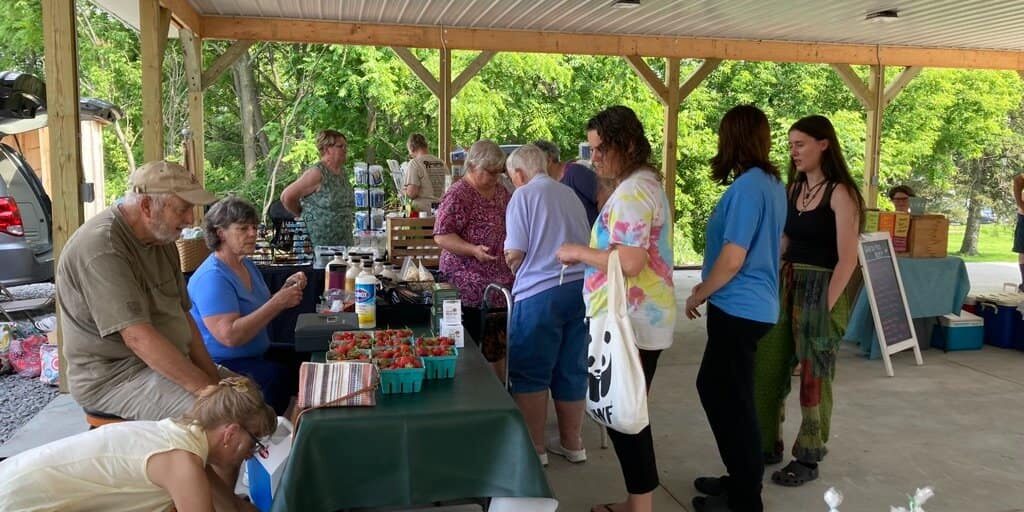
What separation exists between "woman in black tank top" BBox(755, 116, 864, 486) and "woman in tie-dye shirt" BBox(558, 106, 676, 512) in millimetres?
872

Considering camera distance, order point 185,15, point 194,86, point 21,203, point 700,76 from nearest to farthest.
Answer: point 185,15 → point 21,203 → point 194,86 → point 700,76

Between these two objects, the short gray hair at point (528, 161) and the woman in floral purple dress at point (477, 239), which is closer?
the short gray hair at point (528, 161)

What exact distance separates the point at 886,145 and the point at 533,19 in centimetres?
1237

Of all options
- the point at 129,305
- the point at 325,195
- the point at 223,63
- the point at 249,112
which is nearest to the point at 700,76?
the point at 223,63

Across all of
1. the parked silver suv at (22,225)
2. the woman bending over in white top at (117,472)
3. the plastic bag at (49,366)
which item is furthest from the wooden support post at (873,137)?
the woman bending over in white top at (117,472)

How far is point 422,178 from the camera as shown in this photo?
593 cm

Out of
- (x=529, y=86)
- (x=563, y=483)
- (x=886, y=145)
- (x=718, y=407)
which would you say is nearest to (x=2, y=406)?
(x=563, y=483)

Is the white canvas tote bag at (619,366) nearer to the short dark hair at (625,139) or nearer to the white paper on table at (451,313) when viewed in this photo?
the short dark hair at (625,139)

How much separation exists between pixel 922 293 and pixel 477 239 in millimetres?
3733

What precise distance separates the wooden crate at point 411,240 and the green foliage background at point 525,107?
8831mm

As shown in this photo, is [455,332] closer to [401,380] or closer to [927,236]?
[401,380]

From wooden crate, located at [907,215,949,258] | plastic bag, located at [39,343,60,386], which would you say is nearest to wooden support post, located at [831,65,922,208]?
wooden crate, located at [907,215,949,258]

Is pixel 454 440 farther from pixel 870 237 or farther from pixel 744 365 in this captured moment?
pixel 870 237

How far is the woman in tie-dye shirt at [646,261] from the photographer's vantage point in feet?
7.84
